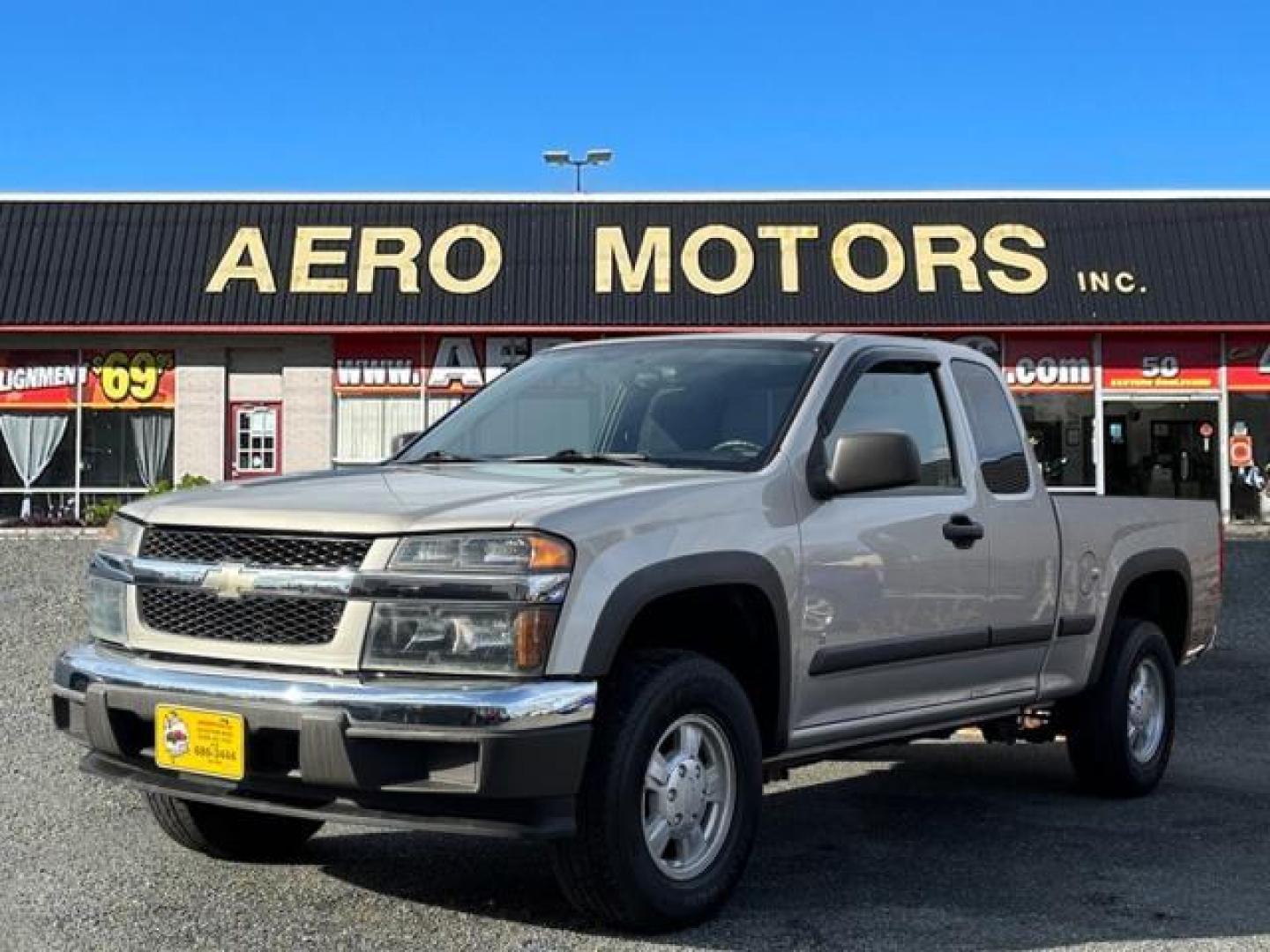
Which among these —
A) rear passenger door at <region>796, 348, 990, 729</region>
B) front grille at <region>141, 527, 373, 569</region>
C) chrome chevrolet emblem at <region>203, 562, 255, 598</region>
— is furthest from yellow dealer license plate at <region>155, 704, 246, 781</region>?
rear passenger door at <region>796, 348, 990, 729</region>

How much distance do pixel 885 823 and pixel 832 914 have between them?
1666 mm

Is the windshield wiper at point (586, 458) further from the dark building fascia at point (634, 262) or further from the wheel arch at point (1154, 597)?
the dark building fascia at point (634, 262)

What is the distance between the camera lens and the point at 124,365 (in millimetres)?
24125

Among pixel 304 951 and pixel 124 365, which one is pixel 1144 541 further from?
pixel 124 365

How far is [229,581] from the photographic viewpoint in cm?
436

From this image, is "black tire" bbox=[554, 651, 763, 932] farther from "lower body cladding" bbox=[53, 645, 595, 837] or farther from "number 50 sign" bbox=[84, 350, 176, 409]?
"number 50 sign" bbox=[84, 350, 176, 409]

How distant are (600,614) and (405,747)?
0.65 m

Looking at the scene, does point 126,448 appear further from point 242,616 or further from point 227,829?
point 242,616

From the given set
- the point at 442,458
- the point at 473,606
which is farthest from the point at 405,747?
the point at 442,458

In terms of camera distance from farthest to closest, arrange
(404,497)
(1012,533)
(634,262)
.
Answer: (634,262) < (1012,533) < (404,497)

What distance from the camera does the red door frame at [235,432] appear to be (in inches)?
943

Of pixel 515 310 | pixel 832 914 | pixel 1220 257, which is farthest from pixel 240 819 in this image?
pixel 1220 257

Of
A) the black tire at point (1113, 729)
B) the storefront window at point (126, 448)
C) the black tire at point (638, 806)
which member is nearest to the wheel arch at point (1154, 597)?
the black tire at point (1113, 729)

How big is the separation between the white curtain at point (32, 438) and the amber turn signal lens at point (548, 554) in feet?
71.7
